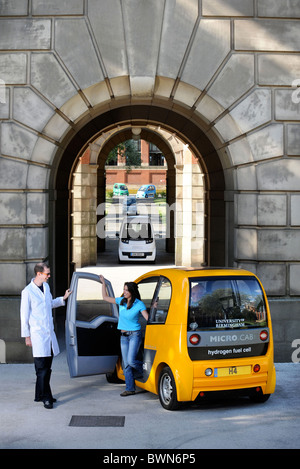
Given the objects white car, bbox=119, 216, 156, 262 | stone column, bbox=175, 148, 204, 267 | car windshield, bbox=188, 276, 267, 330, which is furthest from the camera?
white car, bbox=119, 216, 156, 262

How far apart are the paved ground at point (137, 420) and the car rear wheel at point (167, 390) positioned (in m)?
0.10

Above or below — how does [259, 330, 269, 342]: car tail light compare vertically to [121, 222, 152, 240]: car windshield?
below

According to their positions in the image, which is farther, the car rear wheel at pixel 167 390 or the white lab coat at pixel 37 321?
the white lab coat at pixel 37 321

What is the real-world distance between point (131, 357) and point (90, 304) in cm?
757

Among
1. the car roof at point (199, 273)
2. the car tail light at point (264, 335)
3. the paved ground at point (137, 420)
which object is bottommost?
the paved ground at point (137, 420)

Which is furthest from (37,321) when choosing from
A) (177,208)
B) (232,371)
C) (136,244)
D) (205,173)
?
(136,244)

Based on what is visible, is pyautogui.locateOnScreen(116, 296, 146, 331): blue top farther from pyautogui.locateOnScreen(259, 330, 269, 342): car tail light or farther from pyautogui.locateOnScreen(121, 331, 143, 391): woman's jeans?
pyautogui.locateOnScreen(259, 330, 269, 342): car tail light

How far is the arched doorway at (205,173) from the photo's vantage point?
1425 centimetres

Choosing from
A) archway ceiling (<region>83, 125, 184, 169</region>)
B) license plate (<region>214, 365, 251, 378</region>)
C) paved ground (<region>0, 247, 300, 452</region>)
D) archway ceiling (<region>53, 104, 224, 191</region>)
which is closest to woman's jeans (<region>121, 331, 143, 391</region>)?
paved ground (<region>0, 247, 300, 452</region>)

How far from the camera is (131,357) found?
27.7 ft

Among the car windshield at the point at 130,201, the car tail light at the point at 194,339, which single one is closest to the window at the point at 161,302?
the car tail light at the point at 194,339

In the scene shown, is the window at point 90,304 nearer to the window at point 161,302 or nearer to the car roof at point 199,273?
the window at point 161,302

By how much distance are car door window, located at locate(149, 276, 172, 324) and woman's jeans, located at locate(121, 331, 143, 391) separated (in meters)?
0.31

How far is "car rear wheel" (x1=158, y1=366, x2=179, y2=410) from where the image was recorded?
306 inches
